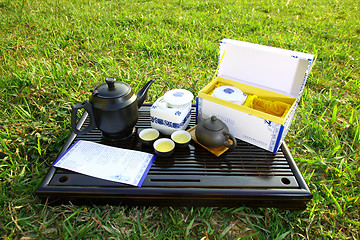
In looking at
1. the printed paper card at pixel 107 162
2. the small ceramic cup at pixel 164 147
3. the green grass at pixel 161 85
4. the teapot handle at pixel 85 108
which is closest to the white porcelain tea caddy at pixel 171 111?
the small ceramic cup at pixel 164 147

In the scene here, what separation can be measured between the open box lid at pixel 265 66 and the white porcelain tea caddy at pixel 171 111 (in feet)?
1.26

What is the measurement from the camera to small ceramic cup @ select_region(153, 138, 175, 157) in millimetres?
1273

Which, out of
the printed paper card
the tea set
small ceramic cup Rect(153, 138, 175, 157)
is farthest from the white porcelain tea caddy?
the printed paper card

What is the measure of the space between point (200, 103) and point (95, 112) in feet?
1.87

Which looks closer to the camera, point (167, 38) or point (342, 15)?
point (167, 38)

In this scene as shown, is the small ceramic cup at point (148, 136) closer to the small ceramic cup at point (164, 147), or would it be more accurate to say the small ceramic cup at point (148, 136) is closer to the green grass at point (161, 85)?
the small ceramic cup at point (164, 147)

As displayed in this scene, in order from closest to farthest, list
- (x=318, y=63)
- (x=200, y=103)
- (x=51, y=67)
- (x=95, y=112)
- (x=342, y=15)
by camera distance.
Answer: (x=95, y=112) → (x=200, y=103) → (x=51, y=67) → (x=318, y=63) → (x=342, y=15)

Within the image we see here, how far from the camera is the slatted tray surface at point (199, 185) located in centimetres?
113

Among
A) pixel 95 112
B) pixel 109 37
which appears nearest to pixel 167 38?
pixel 109 37

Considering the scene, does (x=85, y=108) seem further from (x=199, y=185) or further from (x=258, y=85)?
(x=258, y=85)

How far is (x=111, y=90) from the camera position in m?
1.27

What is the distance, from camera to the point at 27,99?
188 cm

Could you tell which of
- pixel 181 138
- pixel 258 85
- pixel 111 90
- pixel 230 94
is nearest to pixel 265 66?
pixel 258 85

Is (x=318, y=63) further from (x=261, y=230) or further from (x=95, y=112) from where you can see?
(x=95, y=112)
